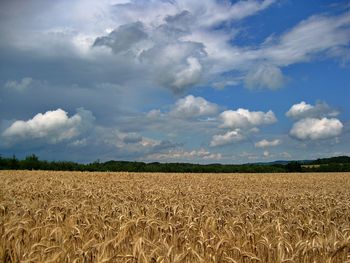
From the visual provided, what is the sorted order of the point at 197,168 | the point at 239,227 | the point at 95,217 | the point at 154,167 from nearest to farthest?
1. the point at 239,227
2. the point at 95,217
3. the point at 154,167
4. the point at 197,168

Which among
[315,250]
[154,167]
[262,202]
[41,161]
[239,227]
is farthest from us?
[154,167]

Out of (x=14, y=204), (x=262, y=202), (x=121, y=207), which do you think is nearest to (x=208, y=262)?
(x=121, y=207)

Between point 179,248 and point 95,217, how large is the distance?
2.61 m

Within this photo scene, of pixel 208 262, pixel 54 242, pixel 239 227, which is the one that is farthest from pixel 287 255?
pixel 54 242

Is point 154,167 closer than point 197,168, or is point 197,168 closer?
point 154,167

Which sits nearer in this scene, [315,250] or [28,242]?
[315,250]

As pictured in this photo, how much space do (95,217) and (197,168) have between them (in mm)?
61460

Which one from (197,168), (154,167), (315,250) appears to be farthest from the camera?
(197,168)

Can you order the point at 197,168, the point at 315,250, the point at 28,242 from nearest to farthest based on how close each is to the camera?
the point at 315,250 → the point at 28,242 → the point at 197,168

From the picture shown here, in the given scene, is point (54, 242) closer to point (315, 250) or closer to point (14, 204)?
point (315, 250)

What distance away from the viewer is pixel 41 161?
57.0m

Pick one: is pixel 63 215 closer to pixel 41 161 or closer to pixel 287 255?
pixel 287 255

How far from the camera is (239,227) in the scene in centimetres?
767

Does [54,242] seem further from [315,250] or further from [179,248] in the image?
[315,250]
